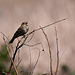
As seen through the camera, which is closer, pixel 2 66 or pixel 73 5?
pixel 2 66

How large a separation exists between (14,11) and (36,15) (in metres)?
0.98

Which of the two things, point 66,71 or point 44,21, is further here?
point 44,21

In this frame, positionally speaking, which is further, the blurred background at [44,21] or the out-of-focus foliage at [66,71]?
the blurred background at [44,21]

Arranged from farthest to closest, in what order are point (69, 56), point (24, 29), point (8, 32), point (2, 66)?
point (69, 56) < point (8, 32) < point (2, 66) < point (24, 29)

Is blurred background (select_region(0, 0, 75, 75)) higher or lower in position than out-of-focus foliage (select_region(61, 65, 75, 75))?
higher

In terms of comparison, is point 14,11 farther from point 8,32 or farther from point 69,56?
point 69,56

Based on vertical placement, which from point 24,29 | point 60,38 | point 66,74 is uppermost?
point 24,29

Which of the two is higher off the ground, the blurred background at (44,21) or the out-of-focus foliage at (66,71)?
the blurred background at (44,21)

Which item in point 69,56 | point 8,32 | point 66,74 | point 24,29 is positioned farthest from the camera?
point 69,56

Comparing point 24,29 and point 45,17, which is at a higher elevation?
point 24,29

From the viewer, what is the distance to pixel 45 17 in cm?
1262

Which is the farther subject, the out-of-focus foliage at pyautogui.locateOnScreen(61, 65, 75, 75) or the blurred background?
the blurred background

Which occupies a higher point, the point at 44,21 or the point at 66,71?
the point at 44,21

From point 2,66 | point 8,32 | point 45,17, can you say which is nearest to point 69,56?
point 45,17
